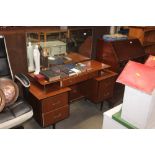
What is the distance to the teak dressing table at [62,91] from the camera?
6.37 feet

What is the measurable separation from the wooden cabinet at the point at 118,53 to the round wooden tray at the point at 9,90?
4.72ft

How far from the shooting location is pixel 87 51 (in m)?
2.77

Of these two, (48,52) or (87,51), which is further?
(87,51)

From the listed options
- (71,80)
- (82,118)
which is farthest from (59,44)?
(82,118)

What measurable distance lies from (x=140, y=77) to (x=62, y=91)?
116 cm

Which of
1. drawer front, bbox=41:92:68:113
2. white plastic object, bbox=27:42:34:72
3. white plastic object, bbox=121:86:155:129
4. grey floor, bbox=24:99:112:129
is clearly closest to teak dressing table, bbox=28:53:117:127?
drawer front, bbox=41:92:68:113

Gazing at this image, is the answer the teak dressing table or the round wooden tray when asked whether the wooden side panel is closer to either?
the teak dressing table

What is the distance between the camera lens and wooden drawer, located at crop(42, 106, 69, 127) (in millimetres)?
1978

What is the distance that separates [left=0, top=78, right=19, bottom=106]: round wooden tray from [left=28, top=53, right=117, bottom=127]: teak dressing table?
0.69 ft

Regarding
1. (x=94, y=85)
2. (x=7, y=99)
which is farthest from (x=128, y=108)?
(x=94, y=85)

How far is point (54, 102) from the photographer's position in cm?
198
